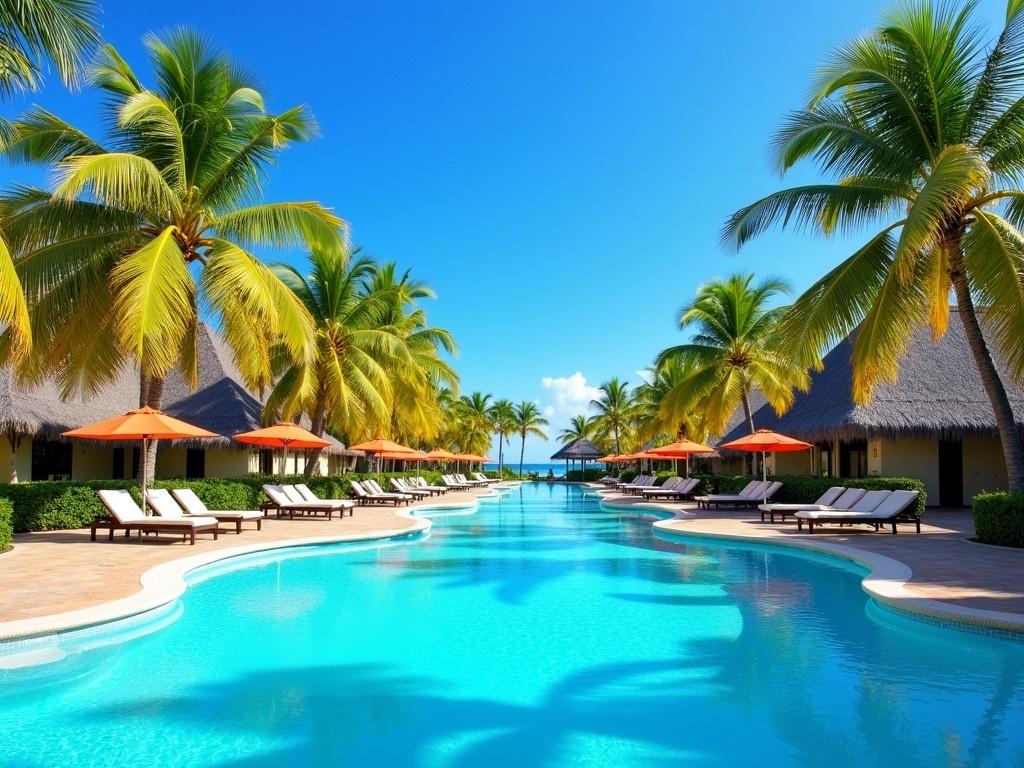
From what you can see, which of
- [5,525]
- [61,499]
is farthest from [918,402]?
[5,525]

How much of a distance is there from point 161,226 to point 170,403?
38.9ft

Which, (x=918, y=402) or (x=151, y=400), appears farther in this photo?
(x=918, y=402)

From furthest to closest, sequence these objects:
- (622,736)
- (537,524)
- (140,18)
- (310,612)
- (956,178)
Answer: (537,524)
(140,18)
(956,178)
(310,612)
(622,736)

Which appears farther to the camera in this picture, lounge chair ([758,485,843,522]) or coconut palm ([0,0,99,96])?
lounge chair ([758,485,843,522])

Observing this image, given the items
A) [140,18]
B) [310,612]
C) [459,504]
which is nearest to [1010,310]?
[310,612]

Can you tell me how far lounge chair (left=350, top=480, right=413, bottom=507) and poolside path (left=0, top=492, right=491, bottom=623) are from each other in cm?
636

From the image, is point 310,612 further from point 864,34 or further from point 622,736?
point 864,34

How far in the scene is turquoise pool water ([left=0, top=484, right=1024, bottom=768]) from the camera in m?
4.34

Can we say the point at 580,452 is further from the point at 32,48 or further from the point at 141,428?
the point at 32,48

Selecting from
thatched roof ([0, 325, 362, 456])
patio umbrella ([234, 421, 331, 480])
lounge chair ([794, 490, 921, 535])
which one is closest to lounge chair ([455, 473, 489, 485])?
thatched roof ([0, 325, 362, 456])

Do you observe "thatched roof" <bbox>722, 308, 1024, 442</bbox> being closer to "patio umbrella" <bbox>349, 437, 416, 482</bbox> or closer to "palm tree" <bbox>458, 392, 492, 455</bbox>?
"patio umbrella" <bbox>349, 437, 416, 482</bbox>

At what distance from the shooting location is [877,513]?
1334cm

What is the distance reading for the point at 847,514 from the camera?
13445 millimetres

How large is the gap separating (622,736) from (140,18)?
48.3ft
